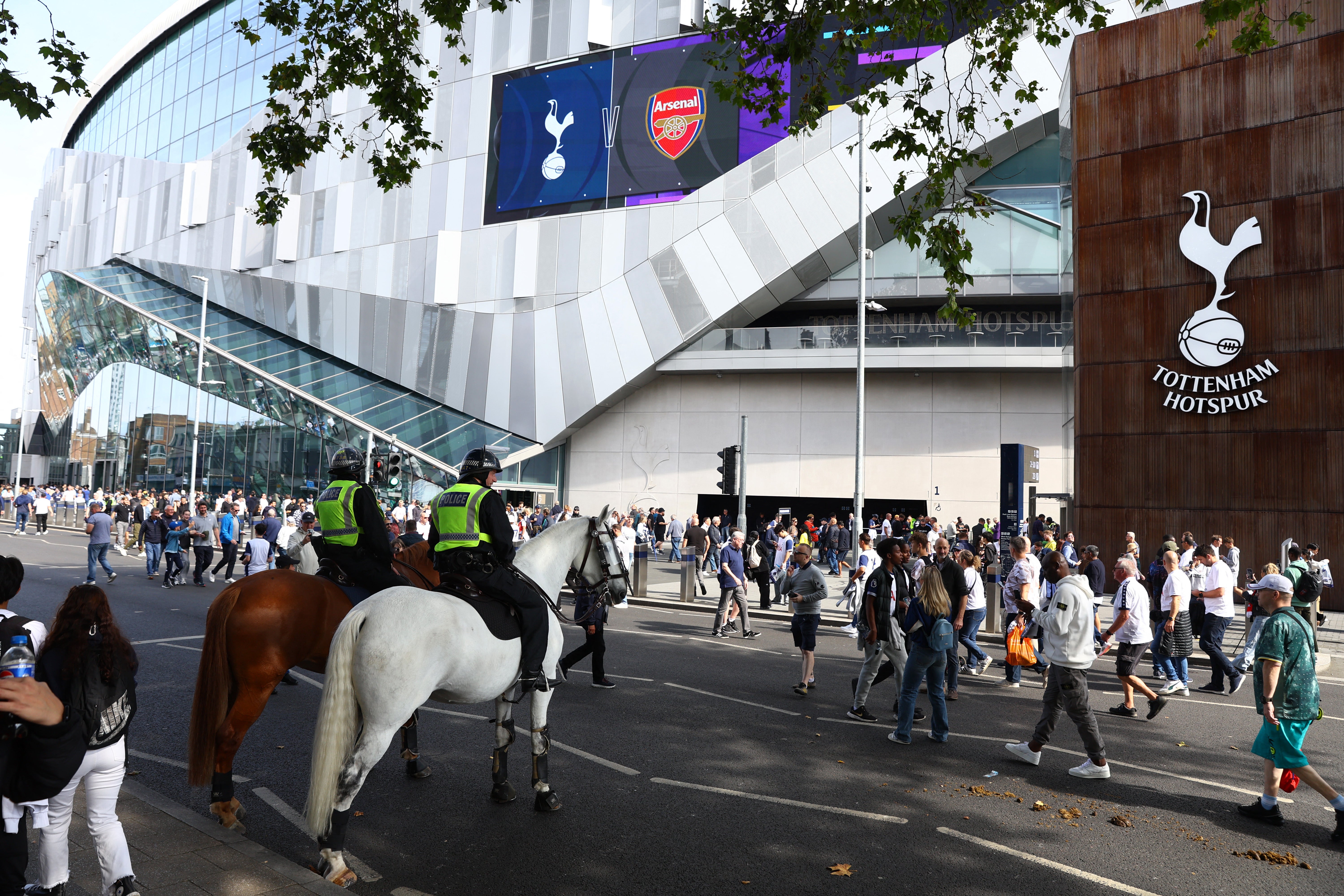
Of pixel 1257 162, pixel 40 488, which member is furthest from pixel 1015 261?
pixel 40 488

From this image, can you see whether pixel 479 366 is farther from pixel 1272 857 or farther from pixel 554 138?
pixel 1272 857

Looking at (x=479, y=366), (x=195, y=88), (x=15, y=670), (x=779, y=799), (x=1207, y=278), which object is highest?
(x=195, y=88)

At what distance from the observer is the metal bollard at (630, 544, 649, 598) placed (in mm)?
19203

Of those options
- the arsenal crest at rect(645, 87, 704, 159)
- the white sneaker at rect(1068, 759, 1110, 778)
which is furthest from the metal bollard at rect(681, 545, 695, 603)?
the arsenal crest at rect(645, 87, 704, 159)

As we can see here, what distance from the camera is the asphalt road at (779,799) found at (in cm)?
486

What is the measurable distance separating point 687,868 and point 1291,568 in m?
10.5

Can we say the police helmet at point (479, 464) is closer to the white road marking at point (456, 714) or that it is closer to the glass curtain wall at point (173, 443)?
the white road marking at point (456, 714)

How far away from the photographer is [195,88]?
52094 mm

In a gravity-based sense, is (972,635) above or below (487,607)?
below

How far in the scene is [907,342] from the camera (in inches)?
1164

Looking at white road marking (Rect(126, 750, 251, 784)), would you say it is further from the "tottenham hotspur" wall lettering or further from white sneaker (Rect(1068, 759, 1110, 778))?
the "tottenham hotspur" wall lettering

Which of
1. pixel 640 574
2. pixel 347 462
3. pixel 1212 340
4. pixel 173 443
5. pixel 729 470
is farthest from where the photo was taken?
pixel 173 443

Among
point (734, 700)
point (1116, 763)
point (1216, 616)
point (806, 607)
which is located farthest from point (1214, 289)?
point (734, 700)

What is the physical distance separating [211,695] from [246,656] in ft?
1.00
